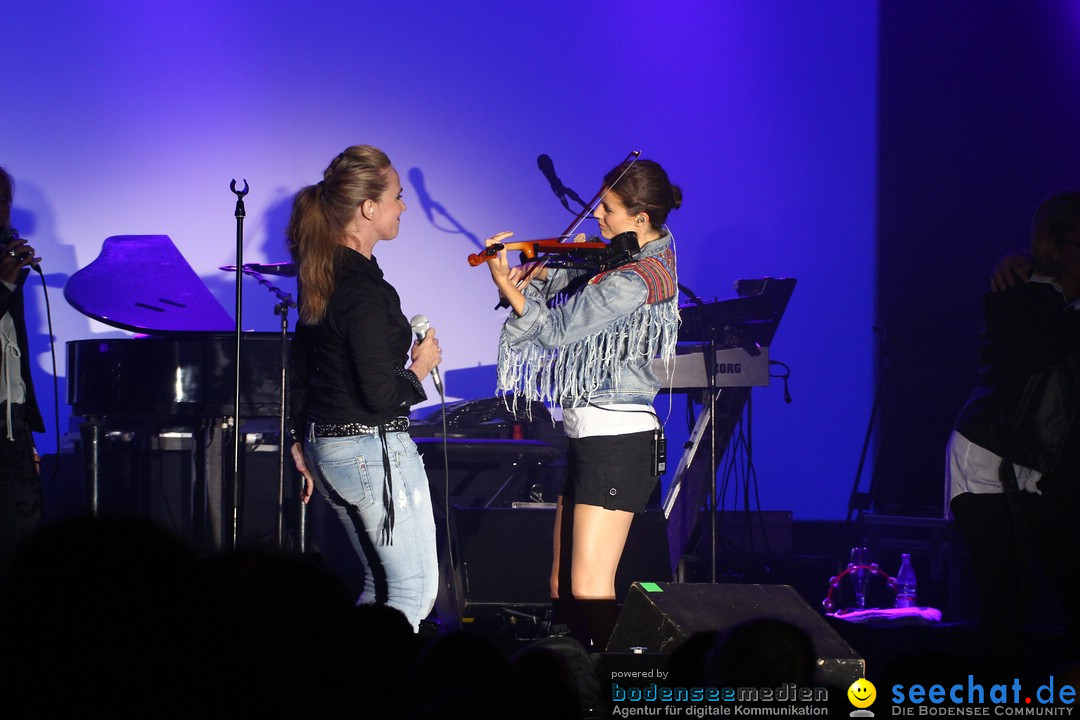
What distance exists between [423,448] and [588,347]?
1849 millimetres

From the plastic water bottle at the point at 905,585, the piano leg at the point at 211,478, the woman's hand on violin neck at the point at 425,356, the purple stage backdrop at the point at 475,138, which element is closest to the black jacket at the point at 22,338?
the woman's hand on violin neck at the point at 425,356

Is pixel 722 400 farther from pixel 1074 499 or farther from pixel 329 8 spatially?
pixel 329 8

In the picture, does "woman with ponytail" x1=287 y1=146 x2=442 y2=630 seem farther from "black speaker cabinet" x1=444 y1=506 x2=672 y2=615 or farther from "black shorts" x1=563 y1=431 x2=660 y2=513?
"black speaker cabinet" x1=444 y1=506 x2=672 y2=615

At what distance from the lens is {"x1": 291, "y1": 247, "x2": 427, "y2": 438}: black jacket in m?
2.56

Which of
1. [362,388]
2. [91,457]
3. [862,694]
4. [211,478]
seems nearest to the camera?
[862,694]

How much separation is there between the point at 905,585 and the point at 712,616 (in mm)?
2376

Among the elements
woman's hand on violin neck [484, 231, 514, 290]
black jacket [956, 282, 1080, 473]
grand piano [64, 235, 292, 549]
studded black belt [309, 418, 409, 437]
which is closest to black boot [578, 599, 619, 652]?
studded black belt [309, 418, 409, 437]

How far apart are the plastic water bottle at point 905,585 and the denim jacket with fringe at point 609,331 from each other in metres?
2.27

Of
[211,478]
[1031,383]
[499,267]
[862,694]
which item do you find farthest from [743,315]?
[862,694]

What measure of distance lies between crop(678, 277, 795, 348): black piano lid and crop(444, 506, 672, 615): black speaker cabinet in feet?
3.21

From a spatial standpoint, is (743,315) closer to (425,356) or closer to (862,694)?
(425,356)

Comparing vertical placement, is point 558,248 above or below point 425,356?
above

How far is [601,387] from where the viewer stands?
115 inches

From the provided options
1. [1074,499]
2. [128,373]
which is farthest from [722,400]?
[128,373]
